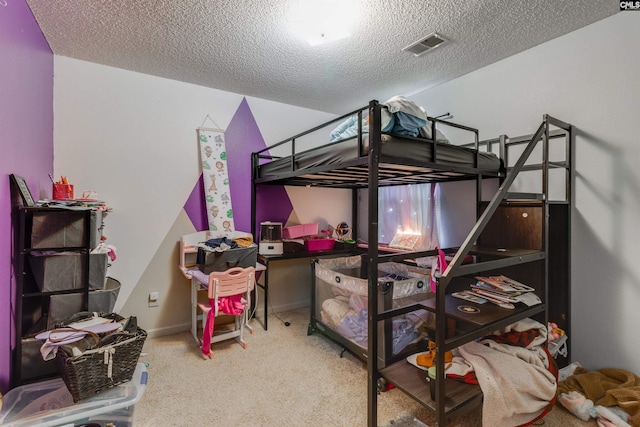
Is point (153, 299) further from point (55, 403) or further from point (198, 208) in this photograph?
point (55, 403)

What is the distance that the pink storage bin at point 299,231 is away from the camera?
12.3 ft

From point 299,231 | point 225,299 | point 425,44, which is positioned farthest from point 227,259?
point 425,44

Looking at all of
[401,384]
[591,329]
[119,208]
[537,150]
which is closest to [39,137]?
[119,208]

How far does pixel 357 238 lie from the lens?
4441 millimetres

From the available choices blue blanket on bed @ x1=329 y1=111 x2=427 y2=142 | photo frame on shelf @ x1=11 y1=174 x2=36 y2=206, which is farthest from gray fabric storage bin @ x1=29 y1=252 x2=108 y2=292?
blue blanket on bed @ x1=329 y1=111 x2=427 y2=142

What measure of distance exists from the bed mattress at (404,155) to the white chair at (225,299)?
1.15 metres

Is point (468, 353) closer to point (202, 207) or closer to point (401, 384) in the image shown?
point (401, 384)

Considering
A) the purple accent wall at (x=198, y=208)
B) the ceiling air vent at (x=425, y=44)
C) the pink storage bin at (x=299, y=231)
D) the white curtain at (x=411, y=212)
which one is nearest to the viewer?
the ceiling air vent at (x=425, y=44)

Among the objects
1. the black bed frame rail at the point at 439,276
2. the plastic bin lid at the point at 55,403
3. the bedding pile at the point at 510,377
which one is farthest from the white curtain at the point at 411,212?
the plastic bin lid at the point at 55,403

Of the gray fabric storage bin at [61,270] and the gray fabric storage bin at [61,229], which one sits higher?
the gray fabric storage bin at [61,229]

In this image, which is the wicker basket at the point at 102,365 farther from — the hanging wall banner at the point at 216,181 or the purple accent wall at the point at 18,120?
the hanging wall banner at the point at 216,181

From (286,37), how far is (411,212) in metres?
2.44

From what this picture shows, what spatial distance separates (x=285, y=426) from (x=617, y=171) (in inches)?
117

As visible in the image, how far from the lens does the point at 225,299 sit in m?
2.68
